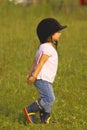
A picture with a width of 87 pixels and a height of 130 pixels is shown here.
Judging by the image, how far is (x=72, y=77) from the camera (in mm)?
10375

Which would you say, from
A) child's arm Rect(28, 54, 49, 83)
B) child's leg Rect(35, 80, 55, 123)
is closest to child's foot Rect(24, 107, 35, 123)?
child's leg Rect(35, 80, 55, 123)

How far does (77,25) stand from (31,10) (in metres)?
4.11

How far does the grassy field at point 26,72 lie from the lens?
763 cm

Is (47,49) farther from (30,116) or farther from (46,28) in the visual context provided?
(30,116)

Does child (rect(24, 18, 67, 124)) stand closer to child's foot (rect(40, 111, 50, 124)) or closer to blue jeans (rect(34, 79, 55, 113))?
blue jeans (rect(34, 79, 55, 113))

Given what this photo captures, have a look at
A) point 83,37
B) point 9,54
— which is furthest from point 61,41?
point 9,54

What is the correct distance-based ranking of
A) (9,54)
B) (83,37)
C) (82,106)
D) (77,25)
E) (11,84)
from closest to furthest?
1. (82,106)
2. (11,84)
3. (9,54)
4. (83,37)
5. (77,25)

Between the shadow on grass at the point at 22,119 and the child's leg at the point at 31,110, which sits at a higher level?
the child's leg at the point at 31,110

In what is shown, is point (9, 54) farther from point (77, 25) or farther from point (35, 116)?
point (77, 25)

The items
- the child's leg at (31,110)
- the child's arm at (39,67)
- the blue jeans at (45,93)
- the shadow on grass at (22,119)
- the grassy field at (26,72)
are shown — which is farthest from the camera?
the grassy field at (26,72)

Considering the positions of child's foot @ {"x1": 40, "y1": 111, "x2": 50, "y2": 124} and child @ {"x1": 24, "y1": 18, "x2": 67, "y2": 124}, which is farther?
child's foot @ {"x1": 40, "y1": 111, "x2": 50, "y2": 124}

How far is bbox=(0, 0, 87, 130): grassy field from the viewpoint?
7.63 m

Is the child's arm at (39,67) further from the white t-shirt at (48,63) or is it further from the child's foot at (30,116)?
the child's foot at (30,116)

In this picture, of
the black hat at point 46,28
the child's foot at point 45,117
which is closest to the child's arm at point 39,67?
the black hat at point 46,28
